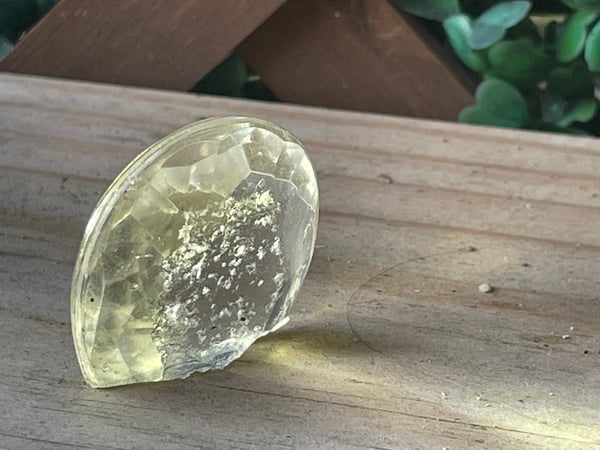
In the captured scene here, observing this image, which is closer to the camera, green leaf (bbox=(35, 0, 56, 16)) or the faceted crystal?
the faceted crystal

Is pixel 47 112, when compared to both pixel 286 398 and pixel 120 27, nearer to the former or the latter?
pixel 120 27

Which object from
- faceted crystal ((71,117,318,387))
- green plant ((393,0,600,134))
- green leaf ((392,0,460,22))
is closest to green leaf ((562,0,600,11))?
green plant ((393,0,600,134))

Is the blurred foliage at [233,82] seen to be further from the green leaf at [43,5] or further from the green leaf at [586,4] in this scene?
the green leaf at [586,4]

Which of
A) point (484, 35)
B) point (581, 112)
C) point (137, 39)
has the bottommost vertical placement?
point (581, 112)

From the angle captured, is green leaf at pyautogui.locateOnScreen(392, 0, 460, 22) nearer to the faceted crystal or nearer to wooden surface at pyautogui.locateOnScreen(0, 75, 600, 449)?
wooden surface at pyautogui.locateOnScreen(0, 75, 600, 449)

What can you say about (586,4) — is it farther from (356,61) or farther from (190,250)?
(190,250)

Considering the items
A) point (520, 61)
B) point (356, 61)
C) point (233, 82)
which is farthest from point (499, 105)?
point (233, 82)
